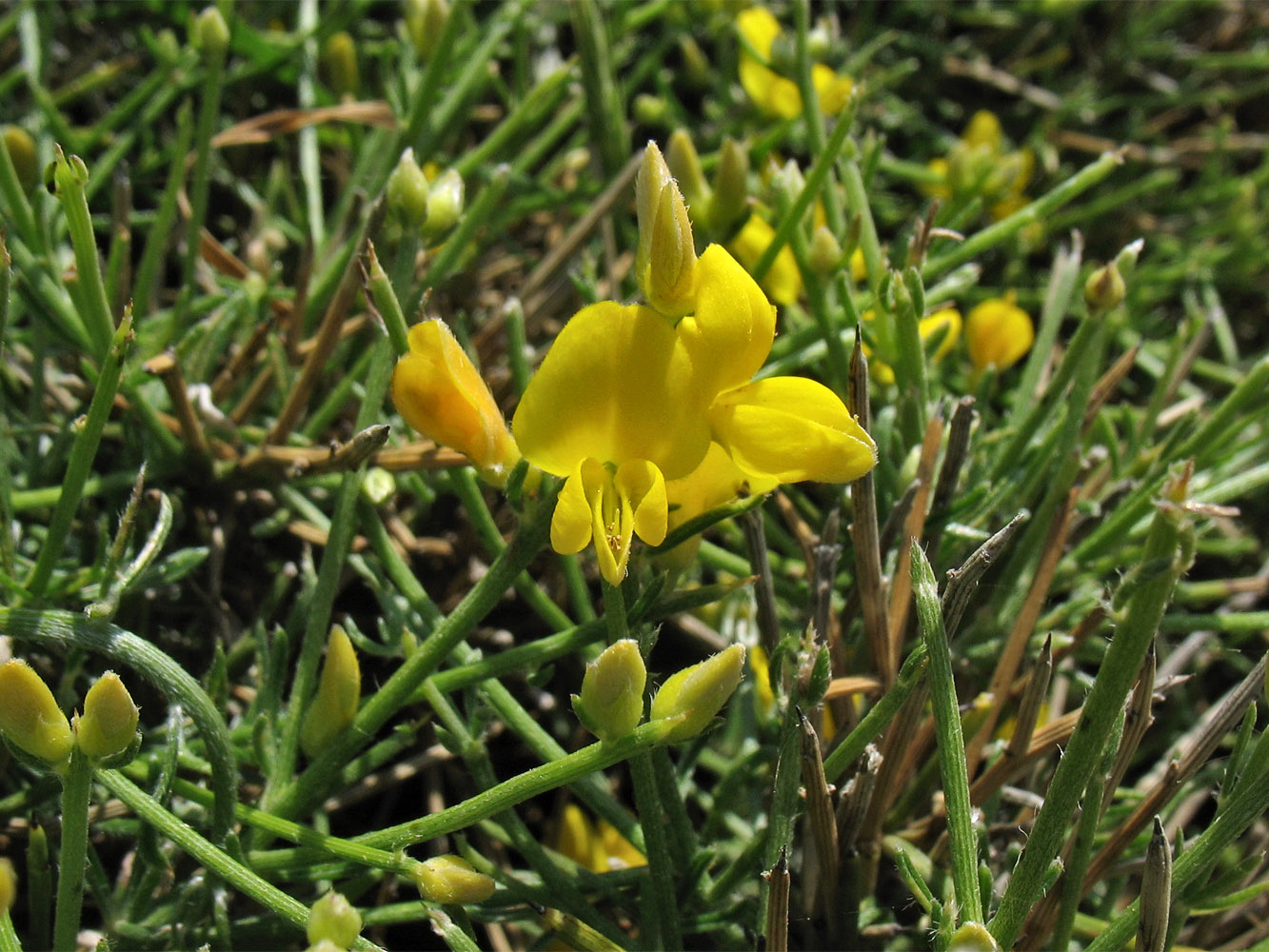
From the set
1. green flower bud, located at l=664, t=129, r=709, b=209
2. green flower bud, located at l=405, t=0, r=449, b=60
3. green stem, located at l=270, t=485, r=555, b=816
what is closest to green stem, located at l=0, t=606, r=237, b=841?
green stem, located at l=270, t=485, r=555, b=816

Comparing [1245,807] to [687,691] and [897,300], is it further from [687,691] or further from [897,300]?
[897,300]

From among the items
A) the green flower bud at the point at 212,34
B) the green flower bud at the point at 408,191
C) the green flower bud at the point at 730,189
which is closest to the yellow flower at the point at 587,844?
the green flower bud at the point at 408,191

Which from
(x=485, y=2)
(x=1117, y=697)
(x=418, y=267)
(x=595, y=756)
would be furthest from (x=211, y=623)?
(x=485, y=2)

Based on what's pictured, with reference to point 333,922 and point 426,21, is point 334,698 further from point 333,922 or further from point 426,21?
point 426,21

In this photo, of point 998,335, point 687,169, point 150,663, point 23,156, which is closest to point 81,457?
point 150,663

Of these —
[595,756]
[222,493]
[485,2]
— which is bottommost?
[595,756]
